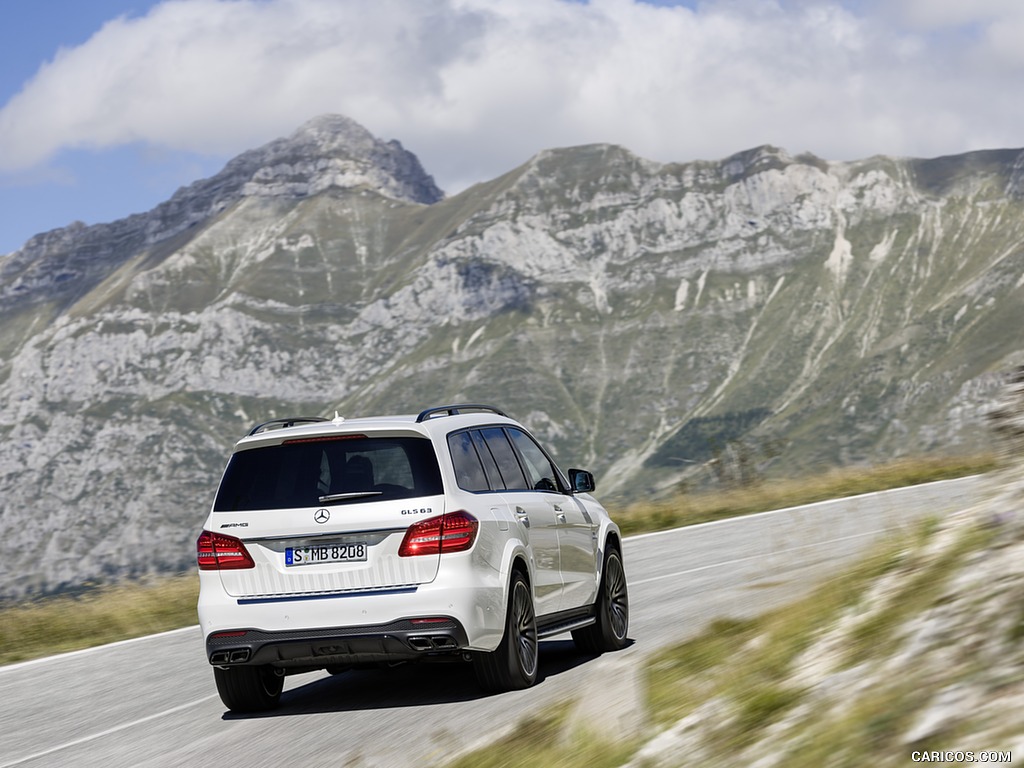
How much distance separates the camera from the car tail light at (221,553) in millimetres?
7746

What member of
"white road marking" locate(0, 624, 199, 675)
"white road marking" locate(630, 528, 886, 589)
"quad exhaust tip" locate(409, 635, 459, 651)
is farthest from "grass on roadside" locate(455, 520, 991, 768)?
"white road marking" locate(0, 624, 199, 675)

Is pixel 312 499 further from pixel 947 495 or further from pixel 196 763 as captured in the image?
pixel 947 495

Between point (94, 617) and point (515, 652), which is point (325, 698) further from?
point (94, 617)

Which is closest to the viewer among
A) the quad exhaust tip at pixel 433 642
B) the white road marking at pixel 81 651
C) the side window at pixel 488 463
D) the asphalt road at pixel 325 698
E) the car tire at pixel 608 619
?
the asphalt road at pixel 325 698

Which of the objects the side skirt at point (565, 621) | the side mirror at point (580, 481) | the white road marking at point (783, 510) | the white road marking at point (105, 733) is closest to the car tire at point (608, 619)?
the side skirt at point (565, 621)

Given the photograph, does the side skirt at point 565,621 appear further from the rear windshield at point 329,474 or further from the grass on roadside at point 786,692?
the rear windshield at point 329,474

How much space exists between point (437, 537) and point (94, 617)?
29.1ft

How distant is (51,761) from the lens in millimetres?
7543

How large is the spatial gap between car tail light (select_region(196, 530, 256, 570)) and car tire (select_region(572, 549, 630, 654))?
2639 millimetres

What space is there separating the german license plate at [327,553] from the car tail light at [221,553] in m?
0.27

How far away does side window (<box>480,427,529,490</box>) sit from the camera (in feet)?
28.3

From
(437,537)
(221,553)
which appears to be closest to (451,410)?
(437,537)

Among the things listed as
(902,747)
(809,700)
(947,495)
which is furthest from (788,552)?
(902,747)

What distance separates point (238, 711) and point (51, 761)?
48.3 inches
